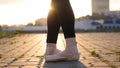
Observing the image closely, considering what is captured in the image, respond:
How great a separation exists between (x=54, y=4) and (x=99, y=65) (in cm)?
92

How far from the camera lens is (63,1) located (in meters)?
4.15

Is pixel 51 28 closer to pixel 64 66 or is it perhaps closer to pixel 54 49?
pixel 54 49

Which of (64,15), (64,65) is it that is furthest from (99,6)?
(64,65)

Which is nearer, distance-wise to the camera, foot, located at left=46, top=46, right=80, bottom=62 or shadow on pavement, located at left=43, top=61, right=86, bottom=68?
shadow on pavement, located at left=43, top=61, right=86, bottom=68

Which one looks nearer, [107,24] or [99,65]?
[99,65]

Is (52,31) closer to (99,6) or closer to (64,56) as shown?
(64,56)

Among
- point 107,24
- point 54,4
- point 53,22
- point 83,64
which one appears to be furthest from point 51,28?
point 107,24

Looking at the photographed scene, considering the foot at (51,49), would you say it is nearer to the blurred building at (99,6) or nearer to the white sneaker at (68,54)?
the white sneaker at (68,54)

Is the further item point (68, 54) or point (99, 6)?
point (99, 6)

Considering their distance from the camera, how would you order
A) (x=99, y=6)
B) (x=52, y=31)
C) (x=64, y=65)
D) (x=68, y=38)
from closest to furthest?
(x=64, y=65)
(x=68, y=38)
(x=52, y=31)
(x=99, y=6)

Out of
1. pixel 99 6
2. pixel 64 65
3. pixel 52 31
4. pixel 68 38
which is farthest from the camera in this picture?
pixel 99 6

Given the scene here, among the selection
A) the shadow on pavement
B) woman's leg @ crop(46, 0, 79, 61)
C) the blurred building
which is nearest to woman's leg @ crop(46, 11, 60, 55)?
woman's leg @ crop(46, 0, 79, 61)

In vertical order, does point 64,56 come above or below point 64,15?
below

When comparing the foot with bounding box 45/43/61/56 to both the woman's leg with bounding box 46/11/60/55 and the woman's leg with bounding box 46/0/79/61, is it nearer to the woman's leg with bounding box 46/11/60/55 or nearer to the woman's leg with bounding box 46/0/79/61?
the woman's leg with bounding box 46/11/60/55
